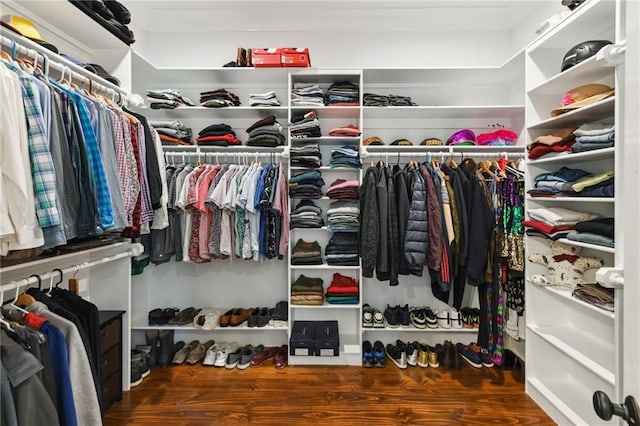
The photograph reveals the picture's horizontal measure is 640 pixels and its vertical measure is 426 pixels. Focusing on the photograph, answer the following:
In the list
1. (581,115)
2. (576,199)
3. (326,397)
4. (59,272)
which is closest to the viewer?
(59,272)

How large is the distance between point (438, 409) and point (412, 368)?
46 centimetres

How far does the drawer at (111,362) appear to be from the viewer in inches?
71.3

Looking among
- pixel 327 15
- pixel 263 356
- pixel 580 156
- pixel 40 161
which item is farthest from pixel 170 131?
pixel 580 156

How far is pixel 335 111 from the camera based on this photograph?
2490mm

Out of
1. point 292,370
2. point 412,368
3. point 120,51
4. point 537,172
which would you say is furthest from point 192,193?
point 537,172

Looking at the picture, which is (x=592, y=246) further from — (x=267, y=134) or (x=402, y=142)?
(x=267, y=134)

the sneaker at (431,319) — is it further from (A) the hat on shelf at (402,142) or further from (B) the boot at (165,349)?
(B) the boot at (165,349)

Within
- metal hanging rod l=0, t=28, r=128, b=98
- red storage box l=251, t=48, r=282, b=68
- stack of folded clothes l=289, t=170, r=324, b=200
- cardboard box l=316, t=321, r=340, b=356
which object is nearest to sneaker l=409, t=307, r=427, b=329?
cardboard box l=316, t=321, r=340, b=356

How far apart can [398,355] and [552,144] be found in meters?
1.84

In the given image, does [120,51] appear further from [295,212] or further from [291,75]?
[295,212]

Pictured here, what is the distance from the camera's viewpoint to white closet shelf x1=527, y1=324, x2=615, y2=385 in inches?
59.6

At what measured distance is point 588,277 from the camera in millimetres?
1801

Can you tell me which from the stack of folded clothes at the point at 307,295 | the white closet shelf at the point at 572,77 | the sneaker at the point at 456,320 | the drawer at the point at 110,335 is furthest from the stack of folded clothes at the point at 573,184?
the drawer at the point at 110,335

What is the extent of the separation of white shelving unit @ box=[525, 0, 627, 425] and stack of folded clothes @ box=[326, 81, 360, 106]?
47.2 inches
